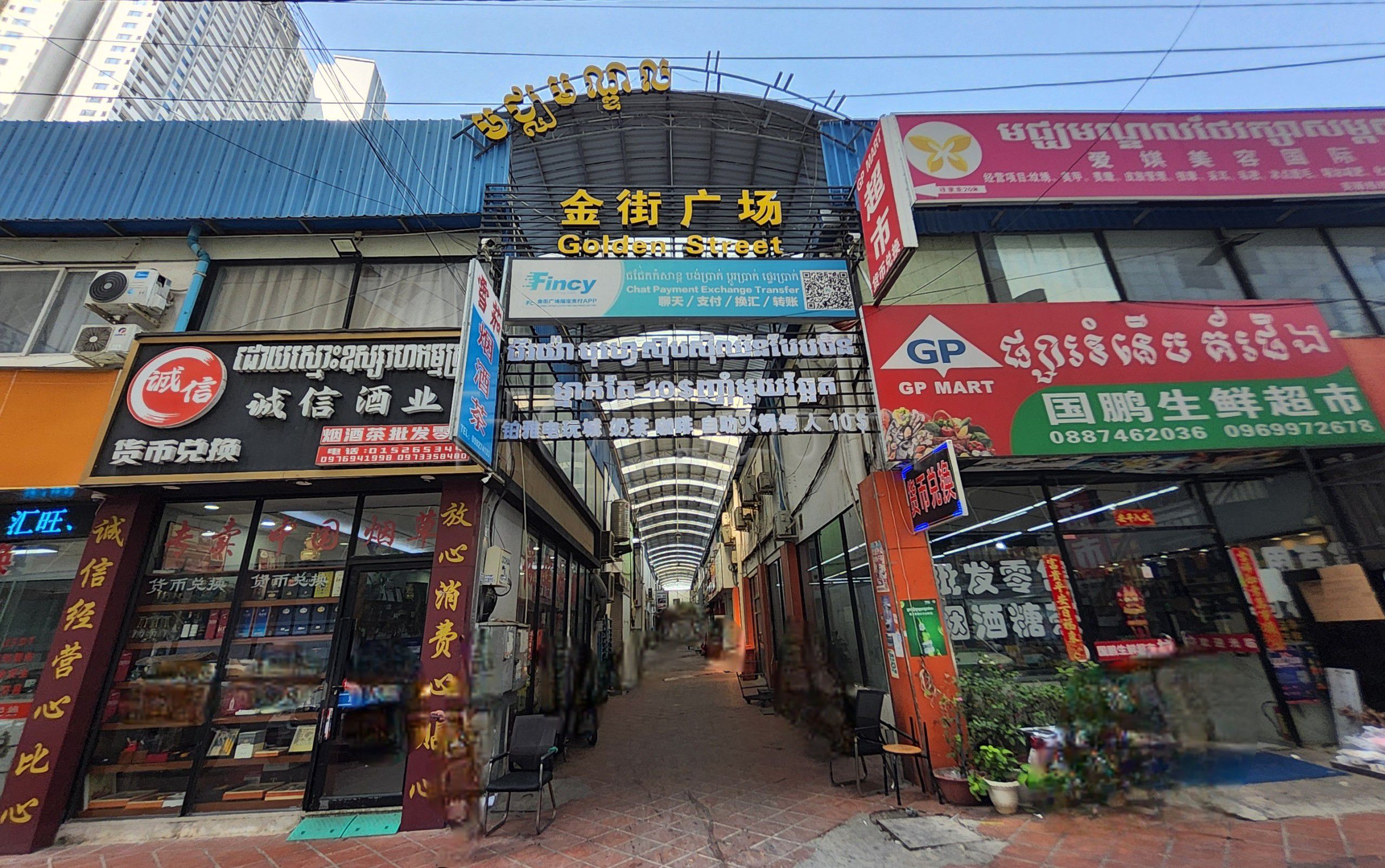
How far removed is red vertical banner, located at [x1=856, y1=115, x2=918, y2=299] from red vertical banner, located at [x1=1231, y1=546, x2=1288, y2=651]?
585 cm

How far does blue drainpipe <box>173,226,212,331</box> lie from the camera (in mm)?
6887

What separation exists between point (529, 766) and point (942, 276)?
839cm

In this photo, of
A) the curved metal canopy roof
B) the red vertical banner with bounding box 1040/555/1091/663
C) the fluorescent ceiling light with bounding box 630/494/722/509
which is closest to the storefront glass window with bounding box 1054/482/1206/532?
the red vertical banner with bounding box 1040/555/1091/663

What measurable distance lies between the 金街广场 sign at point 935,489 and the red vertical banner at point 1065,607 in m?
1.91

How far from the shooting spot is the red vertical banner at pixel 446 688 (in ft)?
16.9

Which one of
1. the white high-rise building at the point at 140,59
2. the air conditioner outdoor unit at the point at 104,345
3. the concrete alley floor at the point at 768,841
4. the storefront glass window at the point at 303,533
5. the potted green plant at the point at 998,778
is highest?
the white high-rise building at the point at 140,59

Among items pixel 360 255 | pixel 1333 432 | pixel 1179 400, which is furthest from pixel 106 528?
pixel 1333 432

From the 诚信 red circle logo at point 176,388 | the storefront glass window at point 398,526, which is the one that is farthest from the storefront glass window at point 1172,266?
the 诚信 red circle logo at point 176,388

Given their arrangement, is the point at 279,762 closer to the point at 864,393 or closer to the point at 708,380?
the point at 708,380

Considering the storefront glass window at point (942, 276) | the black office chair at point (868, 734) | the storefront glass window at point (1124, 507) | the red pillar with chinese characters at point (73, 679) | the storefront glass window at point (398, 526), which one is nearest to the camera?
the red pillar with chinese characters at point (73, 679)

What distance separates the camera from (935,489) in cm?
576

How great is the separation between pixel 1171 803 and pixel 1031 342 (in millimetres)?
5028

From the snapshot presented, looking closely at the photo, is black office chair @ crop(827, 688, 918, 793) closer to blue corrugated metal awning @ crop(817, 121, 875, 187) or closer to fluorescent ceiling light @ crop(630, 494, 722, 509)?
blue corrugated metal awning @ crop(817, 121, 875, 187)

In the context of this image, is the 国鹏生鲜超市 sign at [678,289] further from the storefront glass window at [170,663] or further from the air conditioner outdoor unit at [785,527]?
the air conditioner outdoor unit at [785,527]
